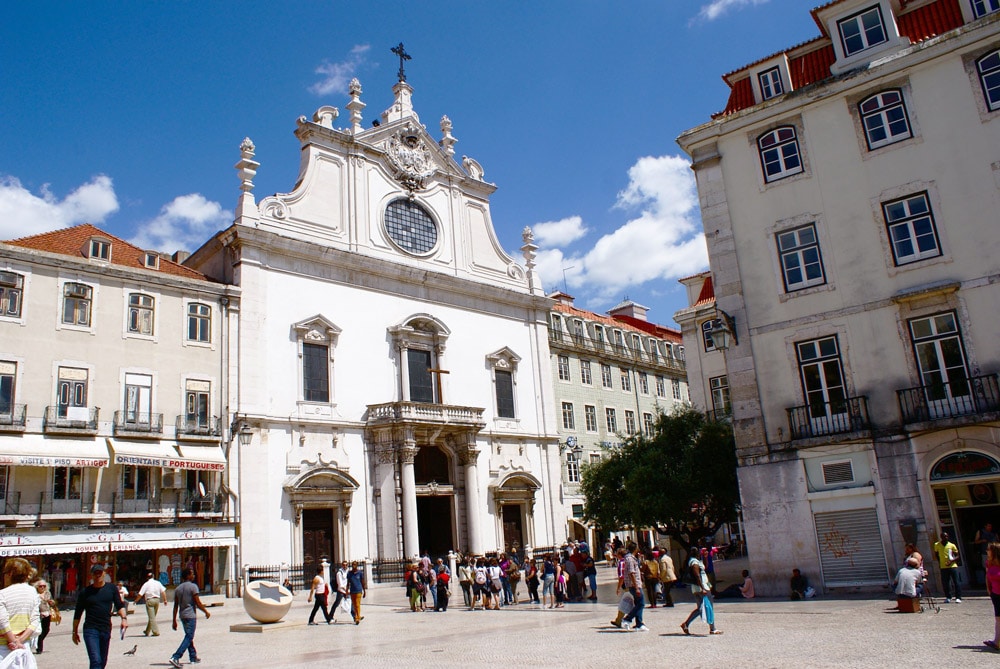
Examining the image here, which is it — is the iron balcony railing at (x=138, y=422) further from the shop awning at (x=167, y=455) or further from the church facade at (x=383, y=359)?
the church facade at (x=383, y=359)

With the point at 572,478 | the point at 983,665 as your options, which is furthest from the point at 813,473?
the point at 572,478

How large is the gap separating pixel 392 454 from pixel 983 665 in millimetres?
26530

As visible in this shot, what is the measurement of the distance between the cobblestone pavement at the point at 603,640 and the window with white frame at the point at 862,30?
48.0ft

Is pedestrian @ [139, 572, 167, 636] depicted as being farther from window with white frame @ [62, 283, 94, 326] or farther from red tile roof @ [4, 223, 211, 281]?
red tile roof @ [4, 223, 211, 281]

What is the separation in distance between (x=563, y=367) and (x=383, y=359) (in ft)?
49.4

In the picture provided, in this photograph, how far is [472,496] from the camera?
36531 mm

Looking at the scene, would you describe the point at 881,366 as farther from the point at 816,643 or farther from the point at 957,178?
the point at 816,643

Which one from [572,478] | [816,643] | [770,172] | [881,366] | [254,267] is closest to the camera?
[816,643]

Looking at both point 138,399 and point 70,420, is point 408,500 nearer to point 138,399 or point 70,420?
point 138,399

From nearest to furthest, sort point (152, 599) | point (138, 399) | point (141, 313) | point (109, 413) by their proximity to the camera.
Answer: point (152, 599)
point (109, 413)
point (138, 399)
point (141, 313)

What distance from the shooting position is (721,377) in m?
39.8

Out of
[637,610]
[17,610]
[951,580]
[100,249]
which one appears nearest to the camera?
[17,610]

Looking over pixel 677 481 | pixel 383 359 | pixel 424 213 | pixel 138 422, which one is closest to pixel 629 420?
pixel 424 213

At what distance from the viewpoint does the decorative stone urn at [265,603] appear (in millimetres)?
19719
